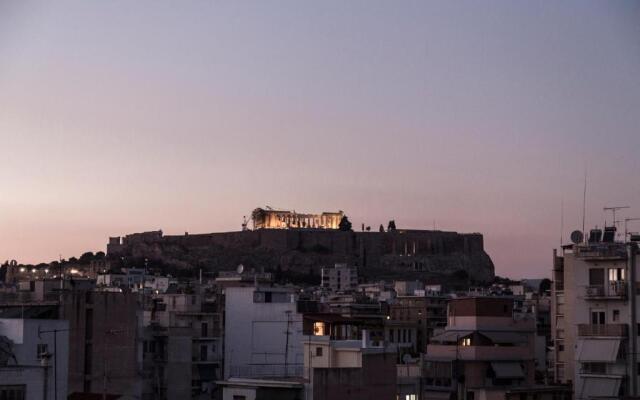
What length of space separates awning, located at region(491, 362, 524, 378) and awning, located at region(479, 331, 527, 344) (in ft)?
2.62

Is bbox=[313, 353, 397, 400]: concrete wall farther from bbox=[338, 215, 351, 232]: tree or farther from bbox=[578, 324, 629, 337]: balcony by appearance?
bbox=[338, 215, 351, 232]: tree

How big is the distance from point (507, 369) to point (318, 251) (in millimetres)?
117312

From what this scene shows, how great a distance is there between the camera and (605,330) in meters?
27.5

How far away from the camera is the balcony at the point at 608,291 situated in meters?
27.4

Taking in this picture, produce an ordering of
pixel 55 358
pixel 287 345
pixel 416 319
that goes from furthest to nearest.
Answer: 1. pixel 416 319
2. pixel 287 345
3. pixel 55 358

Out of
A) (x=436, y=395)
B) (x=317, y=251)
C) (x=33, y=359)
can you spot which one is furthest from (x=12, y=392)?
(x=317, y=251)

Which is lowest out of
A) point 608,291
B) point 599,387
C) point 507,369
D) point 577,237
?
point 599,387

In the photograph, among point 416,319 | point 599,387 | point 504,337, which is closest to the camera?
point 599,387

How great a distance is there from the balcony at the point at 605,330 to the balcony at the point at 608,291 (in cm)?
54

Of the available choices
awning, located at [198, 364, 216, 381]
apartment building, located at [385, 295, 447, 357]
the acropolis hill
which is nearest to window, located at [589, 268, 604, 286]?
awning, located at [198, 364, 216, 381]

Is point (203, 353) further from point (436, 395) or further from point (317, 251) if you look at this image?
point (317, 251)

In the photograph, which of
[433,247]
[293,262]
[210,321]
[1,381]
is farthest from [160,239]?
[1,381]

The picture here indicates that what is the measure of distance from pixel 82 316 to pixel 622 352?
37.8 ft

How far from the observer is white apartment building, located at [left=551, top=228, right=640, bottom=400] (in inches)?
1065
